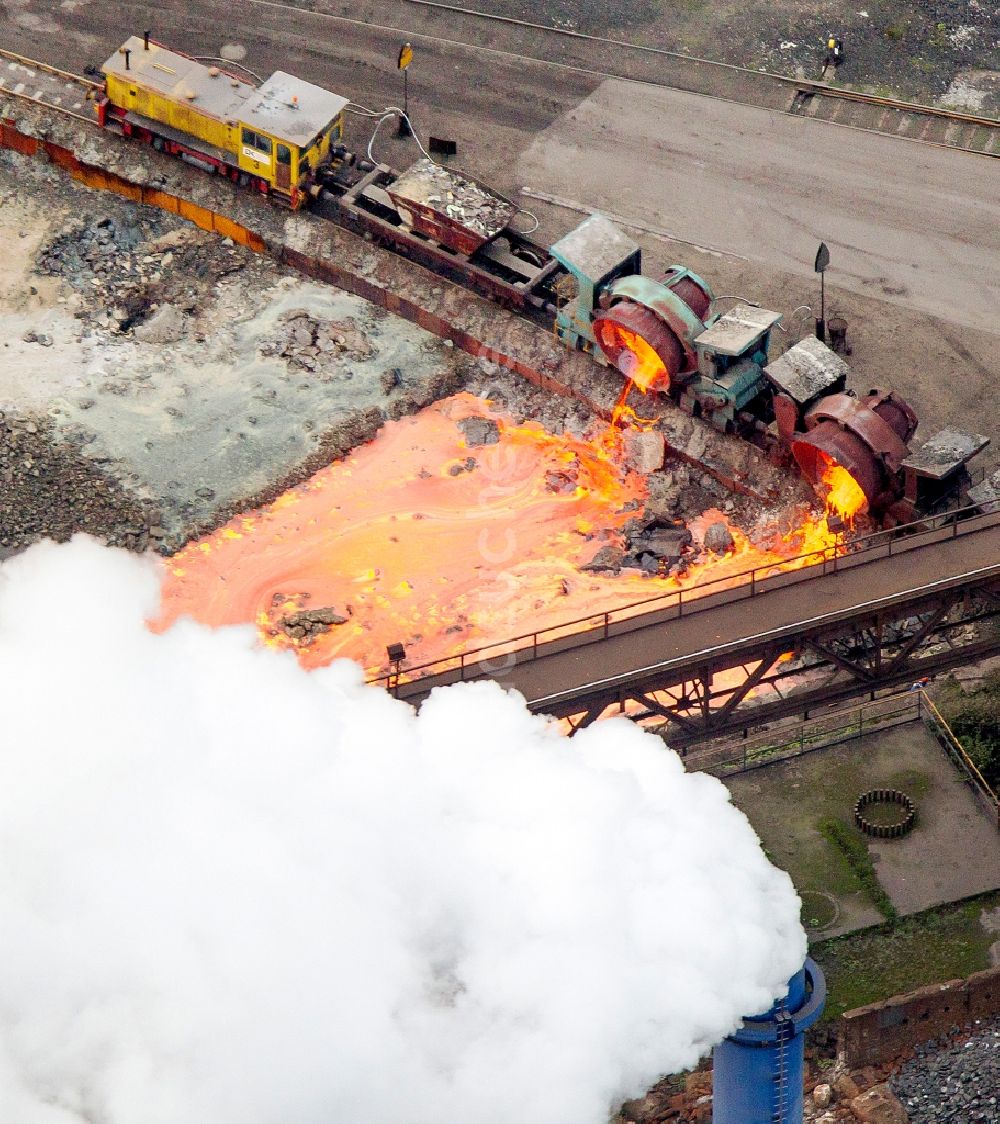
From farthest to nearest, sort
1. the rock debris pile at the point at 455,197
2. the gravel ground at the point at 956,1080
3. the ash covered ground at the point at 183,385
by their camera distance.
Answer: the rock debris pile at the point at 455,197
the ash covered ground at the point at 183,385
the gravel ground at the point at 956,1080

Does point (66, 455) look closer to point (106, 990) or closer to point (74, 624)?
point (74, 624)

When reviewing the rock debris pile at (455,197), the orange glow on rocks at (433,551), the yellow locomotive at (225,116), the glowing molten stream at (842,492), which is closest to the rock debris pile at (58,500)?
the orange glow on rocks at (433,551)

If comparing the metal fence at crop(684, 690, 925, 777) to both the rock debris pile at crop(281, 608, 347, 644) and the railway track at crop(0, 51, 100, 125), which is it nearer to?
the rock debris pile at crop(281, 608, 347, 644)

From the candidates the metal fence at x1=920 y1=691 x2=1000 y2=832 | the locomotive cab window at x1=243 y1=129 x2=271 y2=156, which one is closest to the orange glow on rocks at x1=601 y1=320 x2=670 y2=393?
the metal fence at x1=920 y1=691 x2=1000 y2=832

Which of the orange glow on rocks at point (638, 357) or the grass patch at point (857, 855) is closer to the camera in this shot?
the grass patch at point (857, 855)

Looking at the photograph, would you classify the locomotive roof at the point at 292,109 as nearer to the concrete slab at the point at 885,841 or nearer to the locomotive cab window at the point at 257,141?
the locomotive cab window at the point at 257,141

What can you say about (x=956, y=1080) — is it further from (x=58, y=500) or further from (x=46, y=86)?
(x=46, y=86)

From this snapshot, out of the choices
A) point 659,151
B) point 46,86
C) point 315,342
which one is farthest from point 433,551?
point 46,86
